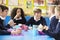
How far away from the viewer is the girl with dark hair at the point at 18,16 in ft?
4.69

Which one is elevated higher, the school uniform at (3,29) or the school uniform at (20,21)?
the school uniform at (20,21)

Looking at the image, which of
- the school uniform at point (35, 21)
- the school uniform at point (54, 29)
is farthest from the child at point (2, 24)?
the school uniform at point (54, 29)

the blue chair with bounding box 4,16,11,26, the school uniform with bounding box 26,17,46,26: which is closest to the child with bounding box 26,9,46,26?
the school uniform with bounding box 26,17,46,26

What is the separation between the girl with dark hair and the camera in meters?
1.43

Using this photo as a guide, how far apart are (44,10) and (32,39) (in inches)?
10.9

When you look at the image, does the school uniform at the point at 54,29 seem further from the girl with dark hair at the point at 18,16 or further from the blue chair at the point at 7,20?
the blue chair at the point at 7,20

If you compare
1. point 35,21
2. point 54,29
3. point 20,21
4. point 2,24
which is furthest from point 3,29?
point 54,29

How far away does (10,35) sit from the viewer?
1413mm

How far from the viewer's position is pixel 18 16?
4.72 ft

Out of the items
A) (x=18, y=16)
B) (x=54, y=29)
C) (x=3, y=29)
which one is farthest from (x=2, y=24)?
(x=54, y=29)

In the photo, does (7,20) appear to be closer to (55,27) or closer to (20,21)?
(20,21)

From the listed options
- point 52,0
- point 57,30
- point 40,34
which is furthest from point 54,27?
point 52,0

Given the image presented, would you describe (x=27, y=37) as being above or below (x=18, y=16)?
below

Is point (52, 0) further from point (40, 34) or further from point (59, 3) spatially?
point (40, 34)
